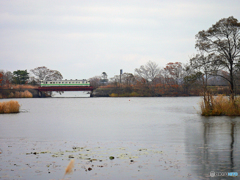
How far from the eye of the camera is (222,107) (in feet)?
106

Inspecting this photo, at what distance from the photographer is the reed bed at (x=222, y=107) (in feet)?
103

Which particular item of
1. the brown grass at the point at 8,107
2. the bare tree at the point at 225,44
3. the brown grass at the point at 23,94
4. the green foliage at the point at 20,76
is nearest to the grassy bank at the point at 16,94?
the brown grass at the point at 23,94

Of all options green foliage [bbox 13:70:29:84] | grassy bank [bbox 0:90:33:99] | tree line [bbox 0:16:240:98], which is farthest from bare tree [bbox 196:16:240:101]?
green foliage [bbox 13:70:29:84]

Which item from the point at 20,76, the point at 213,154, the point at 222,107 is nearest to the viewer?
the point at 213,154

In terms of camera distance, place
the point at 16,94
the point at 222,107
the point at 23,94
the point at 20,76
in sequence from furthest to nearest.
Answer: the point at 20,76 → the point at 23,94 → the point at 16,94 → the point at 222,107

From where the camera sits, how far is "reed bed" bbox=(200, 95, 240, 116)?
31500 millimetres

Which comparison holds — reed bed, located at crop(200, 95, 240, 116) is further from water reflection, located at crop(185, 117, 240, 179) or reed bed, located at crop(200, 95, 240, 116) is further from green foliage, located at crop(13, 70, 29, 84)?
green foliage, located at crop(13, 70, 29, 84)

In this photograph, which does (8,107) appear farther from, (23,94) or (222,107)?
(23,94)

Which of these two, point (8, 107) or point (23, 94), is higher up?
point (23, 94)

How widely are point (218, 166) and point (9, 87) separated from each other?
397 feet

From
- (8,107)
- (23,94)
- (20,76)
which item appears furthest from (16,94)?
(8,107)

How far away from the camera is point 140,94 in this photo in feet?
A: 413

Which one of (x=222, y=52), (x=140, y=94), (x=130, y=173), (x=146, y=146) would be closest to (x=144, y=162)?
(x=130, y=173)

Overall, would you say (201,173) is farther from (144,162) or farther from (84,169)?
(84,169)
